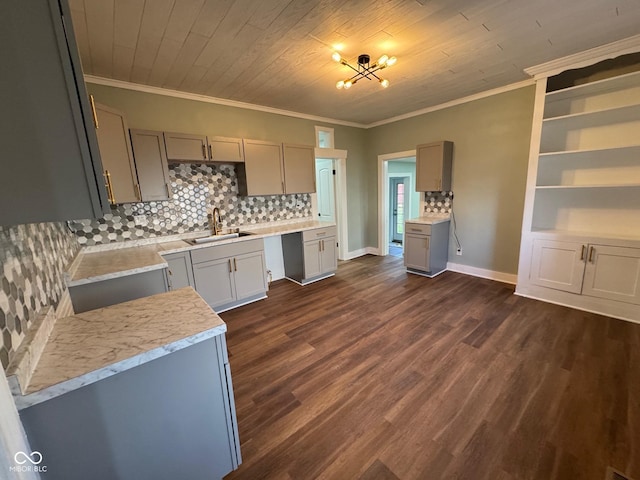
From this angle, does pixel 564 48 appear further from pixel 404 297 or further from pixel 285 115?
pixel 285 115

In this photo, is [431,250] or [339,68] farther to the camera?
[431,250]

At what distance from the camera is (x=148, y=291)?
2070 millimetres

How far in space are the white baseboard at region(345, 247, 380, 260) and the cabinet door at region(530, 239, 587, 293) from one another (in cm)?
266

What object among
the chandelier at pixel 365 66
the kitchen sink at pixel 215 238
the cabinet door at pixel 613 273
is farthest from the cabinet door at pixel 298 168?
the cabinet door at pixel 613 273

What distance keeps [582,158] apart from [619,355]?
2103 millimetres

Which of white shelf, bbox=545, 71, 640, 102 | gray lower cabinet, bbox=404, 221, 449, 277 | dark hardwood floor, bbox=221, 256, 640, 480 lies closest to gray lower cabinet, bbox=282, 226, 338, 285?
dark hardwood floor, bbox=221, 256, 640, 480

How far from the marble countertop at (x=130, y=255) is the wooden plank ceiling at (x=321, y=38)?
1.69 meters

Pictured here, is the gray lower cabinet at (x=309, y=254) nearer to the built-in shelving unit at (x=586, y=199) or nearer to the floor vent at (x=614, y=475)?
the built-in shelving unit at (x=586, y=199)

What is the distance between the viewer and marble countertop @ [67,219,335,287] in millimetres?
1840

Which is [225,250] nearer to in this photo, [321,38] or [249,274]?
[249,274]

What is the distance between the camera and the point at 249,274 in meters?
3.23

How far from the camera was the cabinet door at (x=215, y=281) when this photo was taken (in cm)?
282

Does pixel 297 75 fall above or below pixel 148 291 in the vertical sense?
above

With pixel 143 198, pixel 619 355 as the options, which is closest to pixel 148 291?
pixel 143 198
